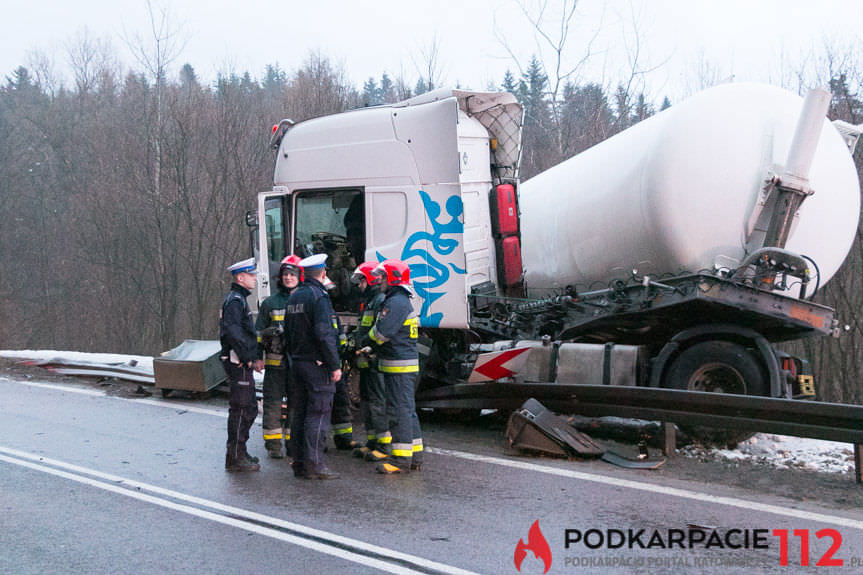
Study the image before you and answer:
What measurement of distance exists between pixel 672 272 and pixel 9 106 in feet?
133

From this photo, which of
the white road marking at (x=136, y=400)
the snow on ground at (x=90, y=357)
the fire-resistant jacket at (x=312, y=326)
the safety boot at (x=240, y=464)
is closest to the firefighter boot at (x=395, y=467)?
the fire-resistant jacket at (x=312, y=326)

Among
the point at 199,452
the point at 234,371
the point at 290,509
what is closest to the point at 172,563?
the point at 290,509

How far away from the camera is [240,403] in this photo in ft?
21.7

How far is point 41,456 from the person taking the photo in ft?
22.7

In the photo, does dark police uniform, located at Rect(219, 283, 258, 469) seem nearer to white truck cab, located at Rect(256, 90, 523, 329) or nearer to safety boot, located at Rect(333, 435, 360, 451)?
safety boot, located at Rect(333, 435, 360, 451)

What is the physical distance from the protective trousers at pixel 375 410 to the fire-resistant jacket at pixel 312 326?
732 mm

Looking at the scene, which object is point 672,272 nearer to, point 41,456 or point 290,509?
point 290,509

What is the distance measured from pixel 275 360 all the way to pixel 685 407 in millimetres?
3673

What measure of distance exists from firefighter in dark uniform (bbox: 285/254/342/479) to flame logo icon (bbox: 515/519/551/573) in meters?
2.08

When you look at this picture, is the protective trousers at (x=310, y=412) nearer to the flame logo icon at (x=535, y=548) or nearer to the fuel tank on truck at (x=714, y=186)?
the flame logo icon at (x=535, y=548)

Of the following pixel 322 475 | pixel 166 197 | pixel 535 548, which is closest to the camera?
pixel 535 548

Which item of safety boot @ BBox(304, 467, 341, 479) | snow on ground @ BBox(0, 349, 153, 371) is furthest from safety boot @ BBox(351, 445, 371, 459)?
snow on ground @ BBox(0, 349, 153, 371)

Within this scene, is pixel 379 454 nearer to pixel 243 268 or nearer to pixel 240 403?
pixel 240 403

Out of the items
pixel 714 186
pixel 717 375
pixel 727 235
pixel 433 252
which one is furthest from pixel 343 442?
pixel 714 186
